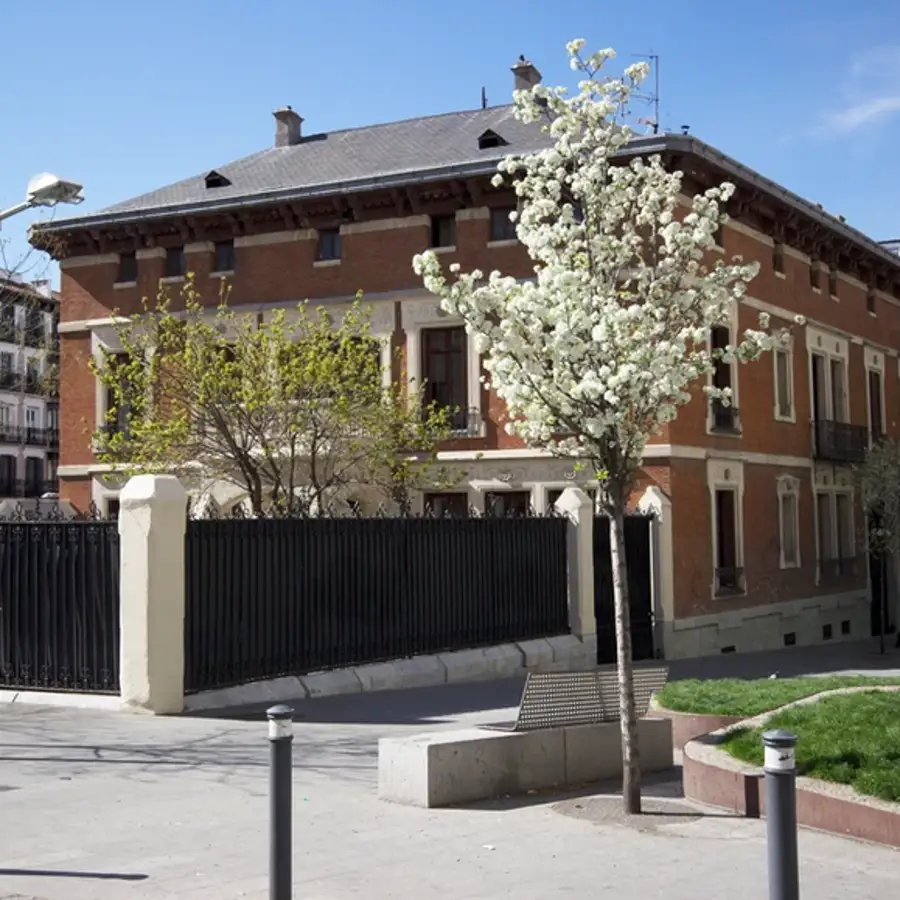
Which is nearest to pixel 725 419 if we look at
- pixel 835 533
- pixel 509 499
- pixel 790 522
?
pixel 790 522

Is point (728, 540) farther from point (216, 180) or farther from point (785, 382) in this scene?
point (216, 180)

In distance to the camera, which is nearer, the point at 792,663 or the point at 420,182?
the point at 792,663

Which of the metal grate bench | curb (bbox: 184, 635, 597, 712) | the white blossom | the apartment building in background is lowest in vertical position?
curb (bbox: 184, 635, 597, 712)

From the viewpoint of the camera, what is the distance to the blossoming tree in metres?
8.79

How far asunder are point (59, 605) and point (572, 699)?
273 inches

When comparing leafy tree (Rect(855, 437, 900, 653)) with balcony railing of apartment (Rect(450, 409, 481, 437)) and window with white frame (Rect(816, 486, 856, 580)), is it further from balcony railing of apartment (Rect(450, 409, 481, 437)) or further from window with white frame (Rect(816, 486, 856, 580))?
balcony railing of apartment (Rect(450, 409, 481, 437))

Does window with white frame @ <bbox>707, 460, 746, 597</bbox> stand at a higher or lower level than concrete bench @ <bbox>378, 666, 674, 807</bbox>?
higher

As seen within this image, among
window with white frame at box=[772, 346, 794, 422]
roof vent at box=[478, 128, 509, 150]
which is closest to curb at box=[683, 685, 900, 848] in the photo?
roof vent at box=[478, 128, 509, 150]

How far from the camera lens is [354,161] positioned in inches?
1158

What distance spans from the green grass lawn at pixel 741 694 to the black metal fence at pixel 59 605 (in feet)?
19.7

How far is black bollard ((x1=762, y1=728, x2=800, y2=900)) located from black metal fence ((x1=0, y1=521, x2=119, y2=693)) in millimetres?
10063

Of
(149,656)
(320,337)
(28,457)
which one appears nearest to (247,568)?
(149,656)

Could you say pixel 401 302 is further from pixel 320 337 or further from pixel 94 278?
pixel 94 278

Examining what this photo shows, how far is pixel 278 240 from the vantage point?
Result: 28.8m
